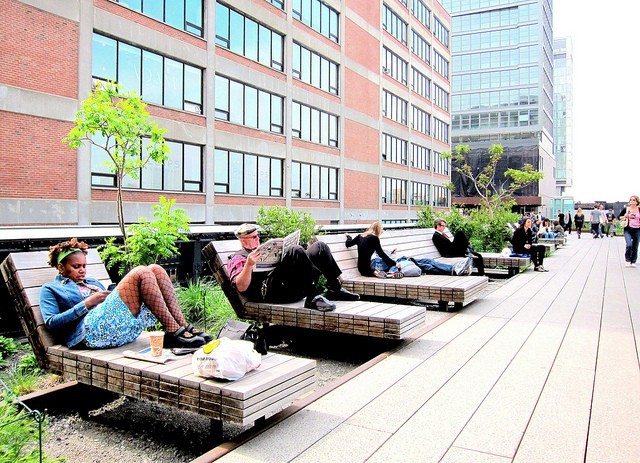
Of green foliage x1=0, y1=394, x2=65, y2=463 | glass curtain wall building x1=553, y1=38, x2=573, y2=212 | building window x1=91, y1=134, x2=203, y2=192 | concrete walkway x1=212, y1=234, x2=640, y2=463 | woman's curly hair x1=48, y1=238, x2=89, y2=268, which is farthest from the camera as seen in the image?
glass curtain wall building x1=553, y1=38, x2=573, y2=212

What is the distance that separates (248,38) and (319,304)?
24.4 meters

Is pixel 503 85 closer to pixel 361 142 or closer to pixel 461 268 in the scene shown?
pixel 361 142

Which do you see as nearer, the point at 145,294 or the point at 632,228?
the point at 145,294

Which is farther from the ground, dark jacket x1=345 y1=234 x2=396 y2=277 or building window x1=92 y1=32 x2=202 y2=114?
building window x1=92 y1=32 x2=202 y2=114

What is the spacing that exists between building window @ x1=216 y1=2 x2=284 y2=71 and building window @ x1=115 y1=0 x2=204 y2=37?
1.27m

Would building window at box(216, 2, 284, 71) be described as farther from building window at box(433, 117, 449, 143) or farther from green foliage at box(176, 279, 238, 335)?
building window at box(433, 117, 449, 143)

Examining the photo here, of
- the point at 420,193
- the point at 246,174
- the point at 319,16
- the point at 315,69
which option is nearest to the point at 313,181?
the point at 246,174

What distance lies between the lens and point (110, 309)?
3.88 meters

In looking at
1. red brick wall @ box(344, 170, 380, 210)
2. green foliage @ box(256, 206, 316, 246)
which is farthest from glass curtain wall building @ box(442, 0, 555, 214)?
green foliage @ box(256, 206, 316, 246)

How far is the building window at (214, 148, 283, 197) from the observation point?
25281 mm

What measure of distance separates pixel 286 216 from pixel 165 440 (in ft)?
18.8

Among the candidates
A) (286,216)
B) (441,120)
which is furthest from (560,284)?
(441,120)

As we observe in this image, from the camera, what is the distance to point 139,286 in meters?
3.89

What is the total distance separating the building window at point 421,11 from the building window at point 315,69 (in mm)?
18643
